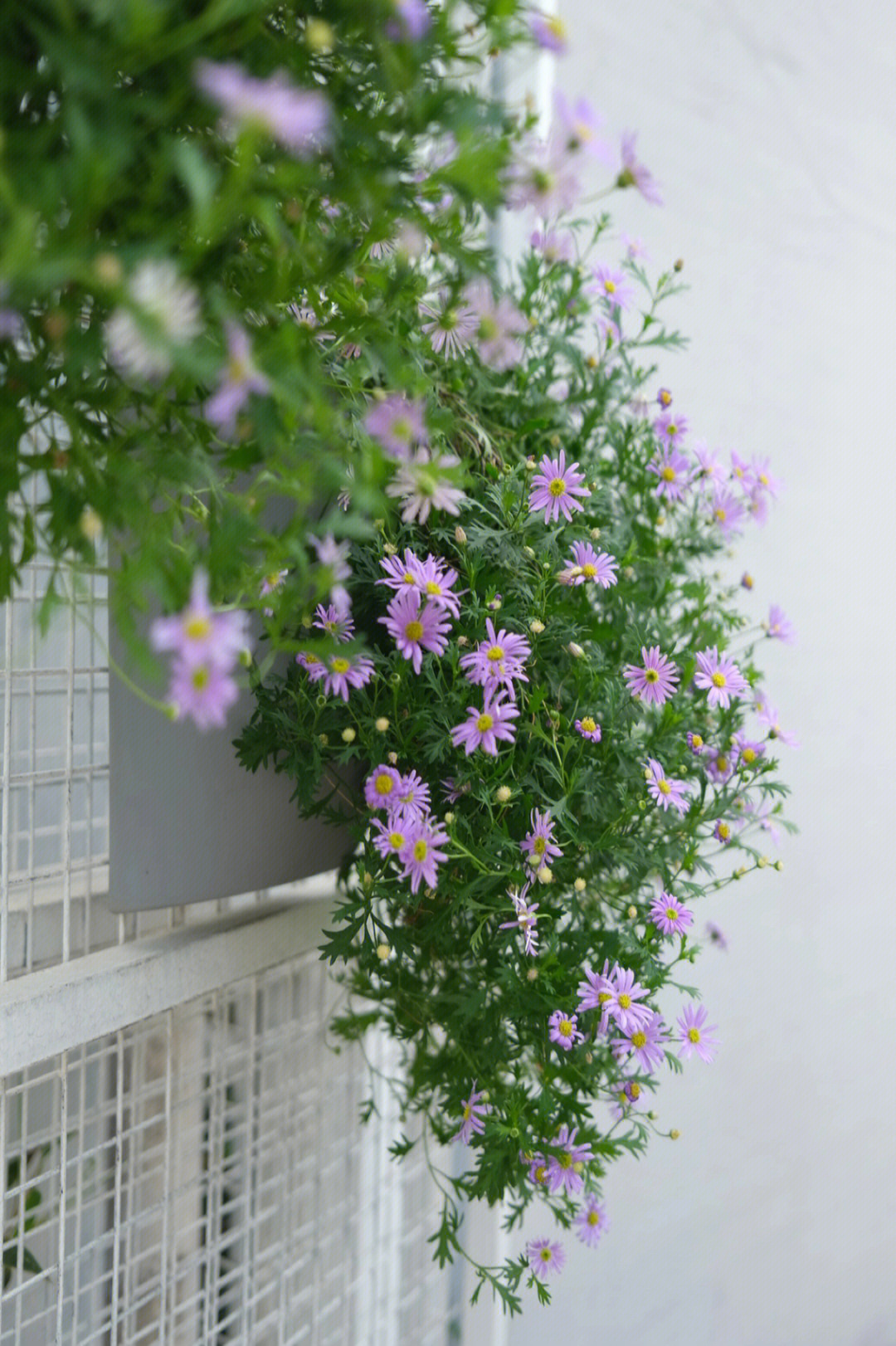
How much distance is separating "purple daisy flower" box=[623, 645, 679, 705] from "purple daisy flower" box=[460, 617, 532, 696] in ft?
0.32

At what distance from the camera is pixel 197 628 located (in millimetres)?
329

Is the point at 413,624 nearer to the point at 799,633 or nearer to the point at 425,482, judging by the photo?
the point at 425,482

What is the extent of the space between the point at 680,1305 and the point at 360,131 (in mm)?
1545

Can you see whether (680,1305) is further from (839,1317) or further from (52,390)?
(52,390)

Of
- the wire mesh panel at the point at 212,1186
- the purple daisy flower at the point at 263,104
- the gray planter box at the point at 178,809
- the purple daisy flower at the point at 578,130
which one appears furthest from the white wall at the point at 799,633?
the purple daisy flower at the point at 263,104

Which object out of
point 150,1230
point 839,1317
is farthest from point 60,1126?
point 839,1317

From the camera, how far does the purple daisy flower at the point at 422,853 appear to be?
0.62 metres

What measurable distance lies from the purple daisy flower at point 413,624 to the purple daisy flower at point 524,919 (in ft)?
0.52

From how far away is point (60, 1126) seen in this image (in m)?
0.73

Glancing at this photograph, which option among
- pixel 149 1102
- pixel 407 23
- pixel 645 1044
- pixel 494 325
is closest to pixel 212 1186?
pixel 149 1102

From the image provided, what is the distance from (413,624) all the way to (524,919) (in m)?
0.19

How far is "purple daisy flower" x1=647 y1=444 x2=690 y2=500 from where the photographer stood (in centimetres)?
83

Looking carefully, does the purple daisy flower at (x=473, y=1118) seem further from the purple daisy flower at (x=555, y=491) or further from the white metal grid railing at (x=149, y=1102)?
the purple daisy flower at (x=555, y=491)

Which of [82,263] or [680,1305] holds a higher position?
[82,263]
